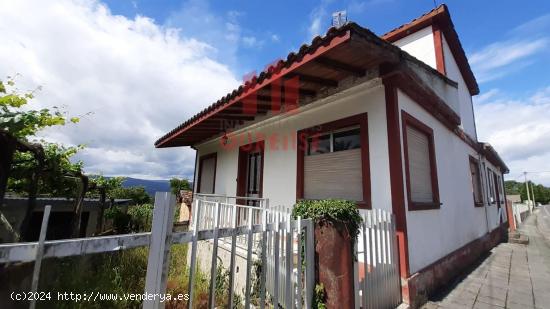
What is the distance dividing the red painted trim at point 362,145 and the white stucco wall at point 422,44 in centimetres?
443

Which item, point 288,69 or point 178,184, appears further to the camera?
point 178,184

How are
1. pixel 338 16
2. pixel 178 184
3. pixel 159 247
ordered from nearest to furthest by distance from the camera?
pixel 159 247 → pixel 338 16 → pixel 178 184

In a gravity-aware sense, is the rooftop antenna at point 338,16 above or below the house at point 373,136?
above

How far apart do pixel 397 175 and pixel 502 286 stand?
3.10 meters

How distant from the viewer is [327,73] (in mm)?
4355

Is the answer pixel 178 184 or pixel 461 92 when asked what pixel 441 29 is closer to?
pixel 461 92

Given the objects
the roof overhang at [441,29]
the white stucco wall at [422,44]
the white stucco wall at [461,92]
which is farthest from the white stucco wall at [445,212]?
the roof overhang at [441,29]

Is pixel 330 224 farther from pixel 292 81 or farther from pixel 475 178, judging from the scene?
pixel 475 178

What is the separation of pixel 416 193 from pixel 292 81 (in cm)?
298

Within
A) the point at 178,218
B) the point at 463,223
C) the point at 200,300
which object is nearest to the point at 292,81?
the point at 200,300

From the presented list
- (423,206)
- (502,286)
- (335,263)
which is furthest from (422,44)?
(335,263)

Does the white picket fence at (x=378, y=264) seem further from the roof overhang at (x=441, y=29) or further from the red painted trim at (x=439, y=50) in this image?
the roof overhang at (x=441, y=29)

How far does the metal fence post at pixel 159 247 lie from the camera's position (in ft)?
4.97

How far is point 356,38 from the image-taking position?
9.88 feet
